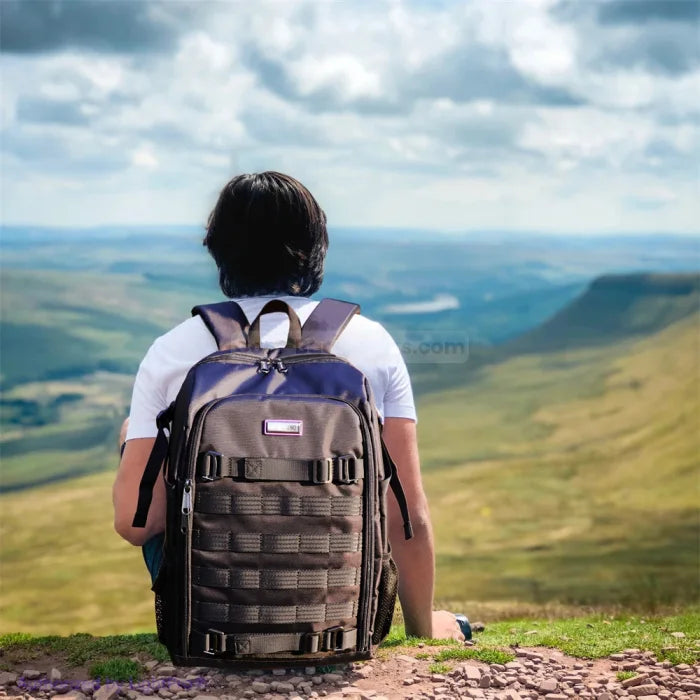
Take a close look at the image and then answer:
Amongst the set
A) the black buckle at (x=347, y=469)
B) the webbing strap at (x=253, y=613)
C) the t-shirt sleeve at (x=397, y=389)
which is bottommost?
the webbing strap at (x=253, y=613)

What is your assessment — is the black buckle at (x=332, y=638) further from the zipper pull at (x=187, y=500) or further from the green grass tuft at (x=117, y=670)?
the green grass tuft at (x=117, y=670)

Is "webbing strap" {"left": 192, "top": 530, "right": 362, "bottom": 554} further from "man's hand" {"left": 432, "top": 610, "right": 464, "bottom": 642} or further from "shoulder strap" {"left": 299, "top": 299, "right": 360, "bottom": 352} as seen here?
"man's hand" {"left": 432, "top": 610, "right": 464, "bottom": 642}

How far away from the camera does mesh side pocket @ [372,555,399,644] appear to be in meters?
4.59

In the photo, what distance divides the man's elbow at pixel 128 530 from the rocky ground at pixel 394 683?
80 cm

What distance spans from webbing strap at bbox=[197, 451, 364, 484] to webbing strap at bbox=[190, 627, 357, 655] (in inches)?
27.5

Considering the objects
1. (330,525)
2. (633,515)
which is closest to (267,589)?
(330,525)

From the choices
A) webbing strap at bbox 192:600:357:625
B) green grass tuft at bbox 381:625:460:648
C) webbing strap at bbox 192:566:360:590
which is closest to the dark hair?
webbing strap at bbox 192:566:360:590

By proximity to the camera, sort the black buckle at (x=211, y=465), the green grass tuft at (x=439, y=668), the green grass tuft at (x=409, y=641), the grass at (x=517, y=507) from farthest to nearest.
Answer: the grass at (x=517, y=507) → the green grass tuft at (x=409, y=641) → the green grass tuft at (x=439, y=668) → the black buckle at (x=211, y=465)

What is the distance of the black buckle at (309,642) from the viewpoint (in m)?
4.35

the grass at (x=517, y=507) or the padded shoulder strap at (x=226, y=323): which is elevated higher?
the padded shoulder strap at (x=226, y=323)

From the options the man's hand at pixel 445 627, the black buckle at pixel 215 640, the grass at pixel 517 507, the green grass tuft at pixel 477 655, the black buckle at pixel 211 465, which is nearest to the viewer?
the black buckle at pixel 211 465

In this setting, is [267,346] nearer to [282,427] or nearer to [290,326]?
[290,326]

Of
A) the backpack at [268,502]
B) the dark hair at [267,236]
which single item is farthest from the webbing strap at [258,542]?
the dark hair at [267,236]

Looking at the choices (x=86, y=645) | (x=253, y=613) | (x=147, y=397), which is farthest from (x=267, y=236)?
(x=86, y=645)
